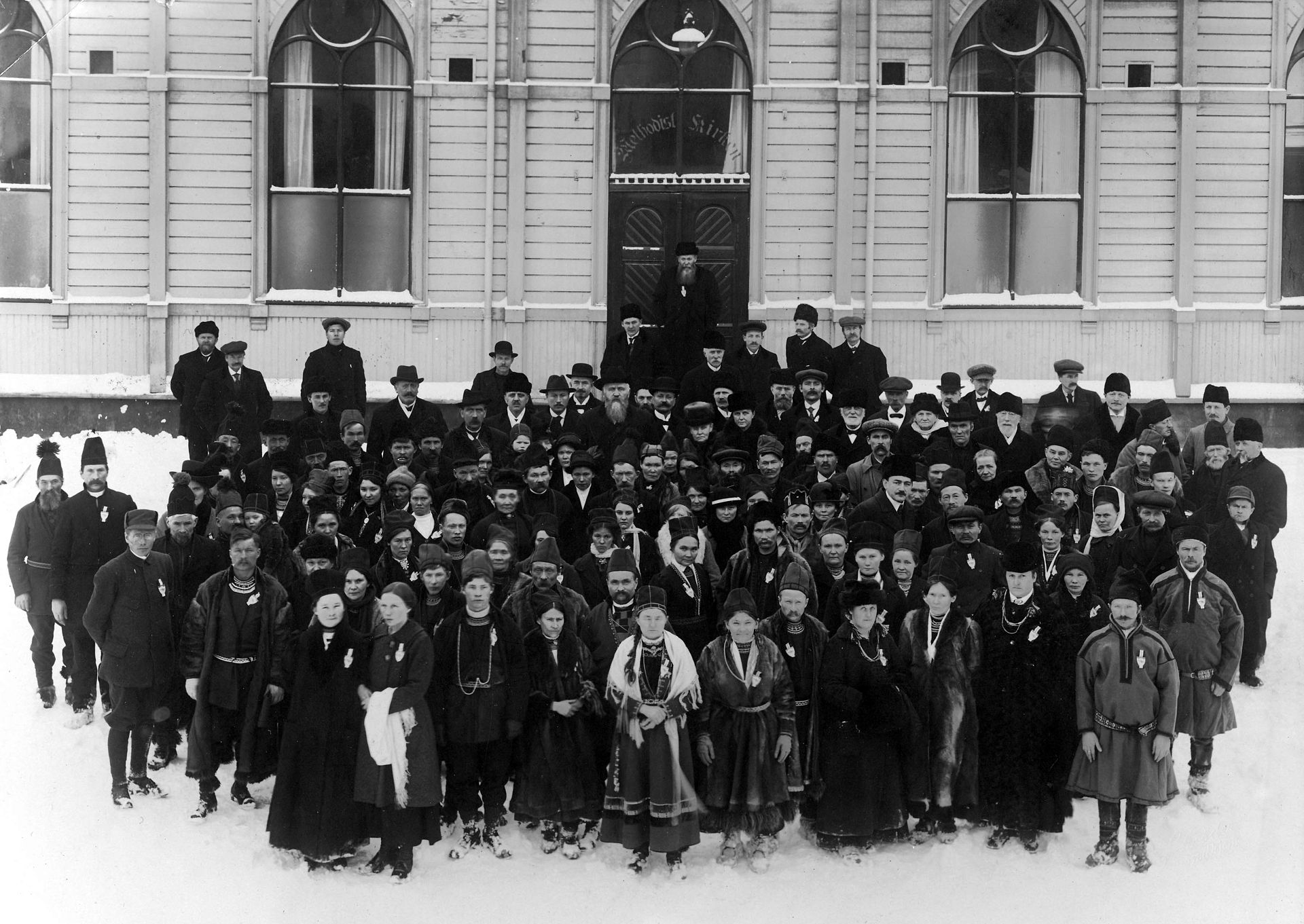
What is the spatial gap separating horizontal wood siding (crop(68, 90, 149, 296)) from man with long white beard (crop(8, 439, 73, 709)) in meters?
5.85

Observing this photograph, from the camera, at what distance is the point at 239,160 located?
52.3ft

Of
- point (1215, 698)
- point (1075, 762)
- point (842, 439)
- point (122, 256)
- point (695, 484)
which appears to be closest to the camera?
point (1075, 762)

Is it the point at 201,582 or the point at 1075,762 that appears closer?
the point at 1075,762

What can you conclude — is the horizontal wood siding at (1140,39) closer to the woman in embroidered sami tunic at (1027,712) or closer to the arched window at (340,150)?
the arched window at (340,150)

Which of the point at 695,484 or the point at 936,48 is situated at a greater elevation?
the point at 936,48

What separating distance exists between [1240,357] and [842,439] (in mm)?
6642

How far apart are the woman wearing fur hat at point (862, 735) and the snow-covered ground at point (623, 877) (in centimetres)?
23

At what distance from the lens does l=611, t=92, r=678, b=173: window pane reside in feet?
53.0

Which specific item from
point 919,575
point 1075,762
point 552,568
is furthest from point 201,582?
point 1075,762

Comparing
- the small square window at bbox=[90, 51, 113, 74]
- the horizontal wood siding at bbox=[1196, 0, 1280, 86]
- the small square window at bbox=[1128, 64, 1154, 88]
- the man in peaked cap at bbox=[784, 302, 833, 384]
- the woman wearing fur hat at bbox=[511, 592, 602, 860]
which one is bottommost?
the woman wearing fur hat at bbox=[511, 592, 602, 860]

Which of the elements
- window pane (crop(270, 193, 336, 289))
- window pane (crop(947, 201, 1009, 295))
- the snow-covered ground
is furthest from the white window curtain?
the snow-covered ground

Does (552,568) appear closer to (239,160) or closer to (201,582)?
(201,582)

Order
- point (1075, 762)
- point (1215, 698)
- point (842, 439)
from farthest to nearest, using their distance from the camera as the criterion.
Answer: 1. point (842, 439)
2. point (1215, 698)
3. point (1075, 762)

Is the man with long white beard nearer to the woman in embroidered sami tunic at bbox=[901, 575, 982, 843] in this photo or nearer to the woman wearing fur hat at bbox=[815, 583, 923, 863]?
the woman wearing fur hat at bbox=[815, 583, 923, 863]
